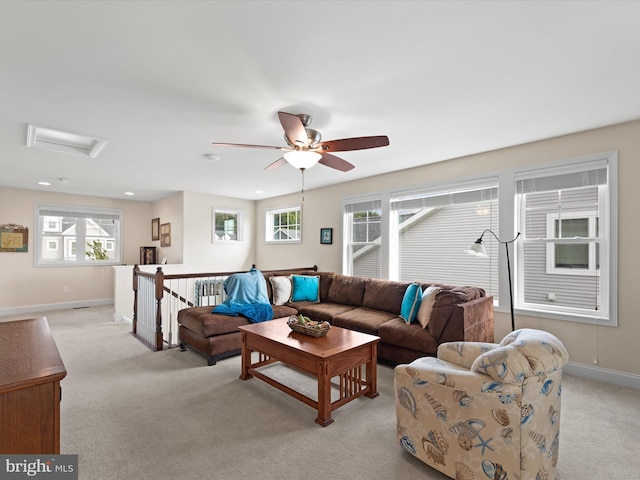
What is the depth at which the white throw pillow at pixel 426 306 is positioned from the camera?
3.41m

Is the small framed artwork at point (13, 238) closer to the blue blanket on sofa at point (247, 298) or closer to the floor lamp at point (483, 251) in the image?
the blue blanket on sofa at point (247, 298)

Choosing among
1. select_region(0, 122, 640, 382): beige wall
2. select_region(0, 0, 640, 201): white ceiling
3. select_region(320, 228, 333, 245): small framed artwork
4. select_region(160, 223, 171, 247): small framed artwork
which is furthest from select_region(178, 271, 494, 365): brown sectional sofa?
select_region(160, 223, 171, 247): small framed artwork

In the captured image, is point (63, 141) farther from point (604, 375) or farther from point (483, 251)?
point (604, 375)

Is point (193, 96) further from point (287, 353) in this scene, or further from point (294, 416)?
point (294, 416)

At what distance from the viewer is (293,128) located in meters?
2.37

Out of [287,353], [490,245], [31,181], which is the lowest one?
[287,353]

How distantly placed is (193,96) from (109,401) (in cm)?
259

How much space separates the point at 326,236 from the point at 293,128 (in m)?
3.61

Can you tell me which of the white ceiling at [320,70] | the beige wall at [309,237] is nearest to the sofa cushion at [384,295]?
the beige wall at [309,237]

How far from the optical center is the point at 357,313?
4090 mm

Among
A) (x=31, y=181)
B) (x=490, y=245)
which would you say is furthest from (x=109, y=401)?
(x=31, y=181)

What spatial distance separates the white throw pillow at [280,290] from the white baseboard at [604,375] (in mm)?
3436

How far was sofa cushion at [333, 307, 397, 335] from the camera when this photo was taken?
11.9 ft

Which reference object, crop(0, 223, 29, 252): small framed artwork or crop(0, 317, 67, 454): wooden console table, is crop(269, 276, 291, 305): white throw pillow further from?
crop(0, 223, 29, 252): small framed artwork
